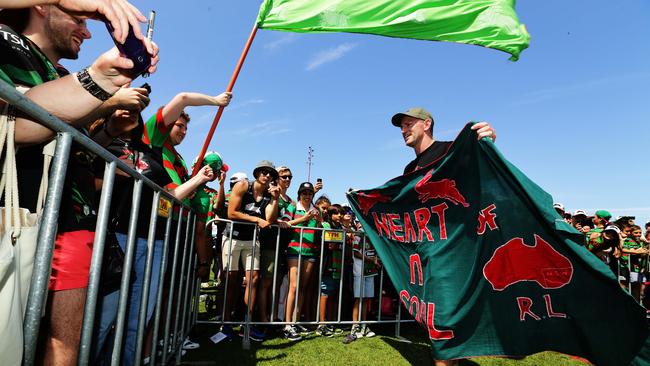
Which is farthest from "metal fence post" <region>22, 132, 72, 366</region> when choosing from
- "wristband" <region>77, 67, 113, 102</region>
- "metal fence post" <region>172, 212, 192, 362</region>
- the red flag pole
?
"metal fence post" <region>172, 212, 192, 362</region>

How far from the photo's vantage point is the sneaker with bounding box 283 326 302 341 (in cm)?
506

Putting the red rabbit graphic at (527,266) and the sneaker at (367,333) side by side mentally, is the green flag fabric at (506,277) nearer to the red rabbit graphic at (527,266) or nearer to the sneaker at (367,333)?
the red rabbit graphic at (527,266)

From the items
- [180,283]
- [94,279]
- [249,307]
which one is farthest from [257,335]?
[94,279]

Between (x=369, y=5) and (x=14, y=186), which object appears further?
(x=369, y=5)

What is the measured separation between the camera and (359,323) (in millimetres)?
5488

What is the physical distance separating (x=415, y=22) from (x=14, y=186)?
154 inches

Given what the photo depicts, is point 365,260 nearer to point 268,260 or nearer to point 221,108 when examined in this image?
point 268,260

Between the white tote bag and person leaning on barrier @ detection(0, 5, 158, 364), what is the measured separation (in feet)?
0.66

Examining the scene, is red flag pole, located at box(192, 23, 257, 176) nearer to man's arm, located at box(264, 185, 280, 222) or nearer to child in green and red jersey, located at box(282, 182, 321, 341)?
man's arm, located at box(264, 185, 280, 222)

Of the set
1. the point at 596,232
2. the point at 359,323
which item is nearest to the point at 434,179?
the point at 359,323

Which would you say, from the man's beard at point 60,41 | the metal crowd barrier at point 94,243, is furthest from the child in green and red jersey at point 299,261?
the man's beard at point 60,41

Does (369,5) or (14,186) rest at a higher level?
(369,5)

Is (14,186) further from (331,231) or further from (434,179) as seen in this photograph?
(331,231)

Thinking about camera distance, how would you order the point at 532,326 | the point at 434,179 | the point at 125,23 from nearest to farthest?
1. the point at 125,23
2. the point at 532,326
3. the point at 434,179
